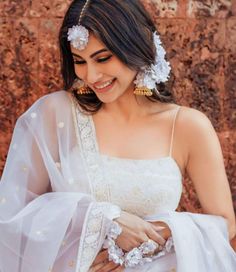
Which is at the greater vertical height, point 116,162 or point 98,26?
point 98,26

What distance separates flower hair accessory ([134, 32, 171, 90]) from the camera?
2.16 m

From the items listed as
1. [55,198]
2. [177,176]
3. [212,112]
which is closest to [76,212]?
[55,198]

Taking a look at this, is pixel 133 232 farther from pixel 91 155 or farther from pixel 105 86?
pixel 105 86

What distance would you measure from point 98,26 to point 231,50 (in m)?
0.90

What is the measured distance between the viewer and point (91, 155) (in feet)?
6.81

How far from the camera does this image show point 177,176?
2.13m

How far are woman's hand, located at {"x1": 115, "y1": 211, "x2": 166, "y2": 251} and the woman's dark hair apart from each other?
0.39 metres

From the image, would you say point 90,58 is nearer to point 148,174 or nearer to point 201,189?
point 148,174

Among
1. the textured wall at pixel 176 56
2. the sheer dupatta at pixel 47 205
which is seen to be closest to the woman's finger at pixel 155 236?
the sheer dupatta at pixel 47 205

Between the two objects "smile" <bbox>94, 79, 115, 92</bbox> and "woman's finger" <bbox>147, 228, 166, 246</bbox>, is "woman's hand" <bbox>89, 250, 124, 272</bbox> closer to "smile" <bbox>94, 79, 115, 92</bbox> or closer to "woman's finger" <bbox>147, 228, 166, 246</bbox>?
"woman's finger" <bbox>147, 228, 166, 246</bbox>

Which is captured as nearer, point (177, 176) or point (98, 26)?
point (98, 26)

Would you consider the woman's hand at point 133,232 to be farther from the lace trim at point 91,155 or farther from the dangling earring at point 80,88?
the dangling earring at point 80,88

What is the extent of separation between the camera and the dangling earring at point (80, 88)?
216 centimetres

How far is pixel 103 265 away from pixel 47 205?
249 mm
